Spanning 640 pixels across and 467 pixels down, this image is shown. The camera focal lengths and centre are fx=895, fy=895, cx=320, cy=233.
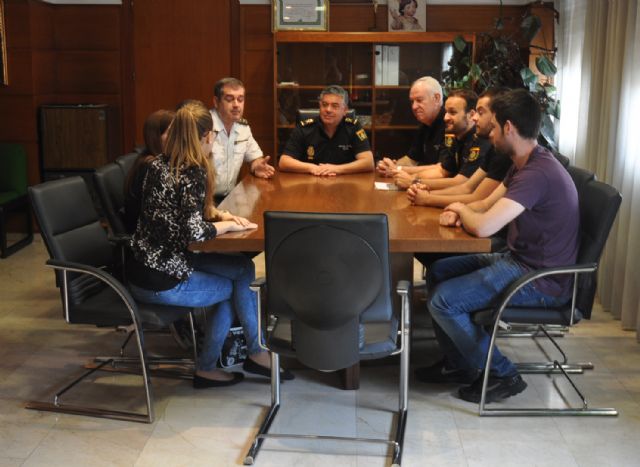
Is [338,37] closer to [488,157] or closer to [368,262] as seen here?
[488,157]

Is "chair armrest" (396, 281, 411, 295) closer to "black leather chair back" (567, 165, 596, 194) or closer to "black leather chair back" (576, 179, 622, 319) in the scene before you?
"black leather chair back" (576, 179, 622, 319)

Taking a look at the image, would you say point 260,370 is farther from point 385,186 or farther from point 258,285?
point 385,186

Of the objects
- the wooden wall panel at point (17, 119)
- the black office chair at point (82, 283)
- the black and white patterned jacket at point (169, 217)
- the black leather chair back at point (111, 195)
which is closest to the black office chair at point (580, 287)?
the black and white patterned jacket at point (169, 217)

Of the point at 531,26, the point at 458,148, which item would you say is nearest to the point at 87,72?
the point at 531,26

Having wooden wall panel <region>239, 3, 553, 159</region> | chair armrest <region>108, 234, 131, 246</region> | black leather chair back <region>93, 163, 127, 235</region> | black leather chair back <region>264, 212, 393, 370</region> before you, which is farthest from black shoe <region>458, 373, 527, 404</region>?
wooden wall panel <region>239, 3, 553, 159</region>

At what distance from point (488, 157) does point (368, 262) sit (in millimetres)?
1700

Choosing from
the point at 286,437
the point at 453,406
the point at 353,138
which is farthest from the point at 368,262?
the point at 353,138

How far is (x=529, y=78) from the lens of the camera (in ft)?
21.5

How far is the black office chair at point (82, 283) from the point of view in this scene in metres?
3.74

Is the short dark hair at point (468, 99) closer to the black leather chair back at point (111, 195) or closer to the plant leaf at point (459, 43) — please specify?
the black leather chair back at point (111, 195)

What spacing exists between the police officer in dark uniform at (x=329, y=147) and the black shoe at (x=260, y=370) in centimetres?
160

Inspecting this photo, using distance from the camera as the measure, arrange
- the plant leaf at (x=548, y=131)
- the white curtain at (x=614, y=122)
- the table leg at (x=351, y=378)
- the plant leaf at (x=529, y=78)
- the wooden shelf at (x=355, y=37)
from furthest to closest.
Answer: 1. the wooden shelf at (x=355, y=37)
2. the plant leaf at (x=529, y=78)
3. the plant leaf at (x=548, y=131)
4. the white curtain at (x=614, y=122)
5. the table leg at (x=351, y=378)

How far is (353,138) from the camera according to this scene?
5.75m

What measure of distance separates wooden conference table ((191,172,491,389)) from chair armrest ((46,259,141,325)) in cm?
35
